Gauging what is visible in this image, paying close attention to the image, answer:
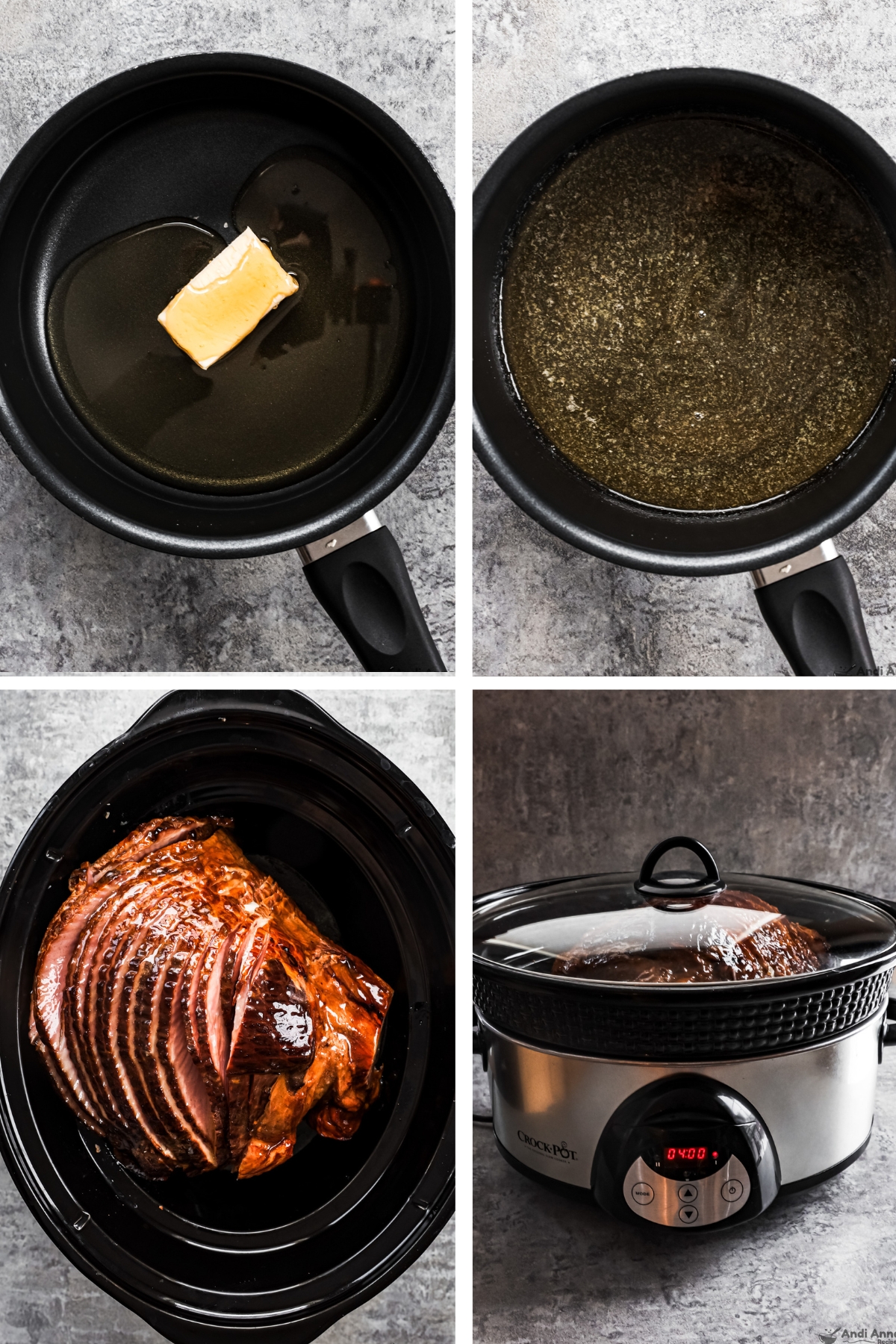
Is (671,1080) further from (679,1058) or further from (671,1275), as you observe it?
(671,1275)

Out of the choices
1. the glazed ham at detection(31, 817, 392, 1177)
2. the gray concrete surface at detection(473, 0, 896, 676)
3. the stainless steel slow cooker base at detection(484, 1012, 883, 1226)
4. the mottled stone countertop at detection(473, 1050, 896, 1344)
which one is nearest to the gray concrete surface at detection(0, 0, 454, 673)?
the gray concrete surface at detection(473, 0, 896, 676)

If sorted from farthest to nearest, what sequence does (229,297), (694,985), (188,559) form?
(188,559) → (229,297) → (694,985)

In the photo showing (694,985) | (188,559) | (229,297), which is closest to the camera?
(694,985)

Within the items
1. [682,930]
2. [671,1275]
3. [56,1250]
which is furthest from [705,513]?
[56,1250]

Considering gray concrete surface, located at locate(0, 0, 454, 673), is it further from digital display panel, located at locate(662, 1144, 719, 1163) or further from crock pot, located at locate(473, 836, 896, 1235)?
digital display panel, located at locate(662, 1144, 719, 1163)

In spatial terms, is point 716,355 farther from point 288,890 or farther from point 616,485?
point 288,890

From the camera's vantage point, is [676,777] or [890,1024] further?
[676,777]
